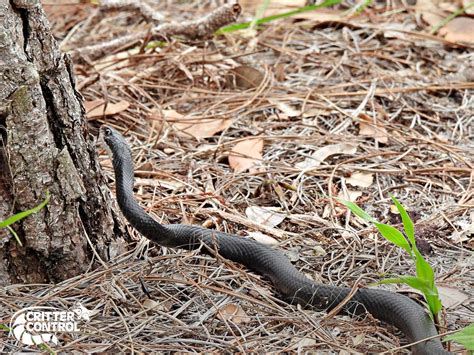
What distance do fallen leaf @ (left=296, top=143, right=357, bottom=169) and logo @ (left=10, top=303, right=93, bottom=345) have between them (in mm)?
1774

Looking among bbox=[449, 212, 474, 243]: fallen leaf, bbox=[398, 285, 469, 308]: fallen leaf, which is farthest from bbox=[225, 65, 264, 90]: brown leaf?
bbox=[398, 285, 469, 308]: fallen leaf

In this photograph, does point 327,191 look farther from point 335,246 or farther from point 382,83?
point 382,83

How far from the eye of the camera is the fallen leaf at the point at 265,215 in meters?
3.75

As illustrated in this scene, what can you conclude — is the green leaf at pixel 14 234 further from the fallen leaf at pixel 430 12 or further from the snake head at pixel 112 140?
the fallen leaf at pixel 430 12

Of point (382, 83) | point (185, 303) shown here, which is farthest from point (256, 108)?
point (185, 303)

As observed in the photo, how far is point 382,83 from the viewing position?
518cm

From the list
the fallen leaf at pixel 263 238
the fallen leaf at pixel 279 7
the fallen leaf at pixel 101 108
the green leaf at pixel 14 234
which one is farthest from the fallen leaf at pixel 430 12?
the green leaf at pixel 14 234

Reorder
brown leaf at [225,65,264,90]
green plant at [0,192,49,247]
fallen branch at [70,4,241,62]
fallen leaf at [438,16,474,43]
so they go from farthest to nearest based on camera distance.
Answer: fallen leaf at [438,16,474,43]
fallen branch at [70,4,241,62]
brown leaf at [225,65,264,90]
green plant at [0,192,49,247]

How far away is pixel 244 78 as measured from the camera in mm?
5172

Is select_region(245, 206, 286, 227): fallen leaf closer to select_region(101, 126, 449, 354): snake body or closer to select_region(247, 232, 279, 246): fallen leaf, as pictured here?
select_region(247, 232, 279, 246): fallen leaf

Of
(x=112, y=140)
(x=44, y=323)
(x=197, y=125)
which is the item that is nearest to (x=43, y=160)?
(x=44, y=323)

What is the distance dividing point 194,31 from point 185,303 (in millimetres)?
2975

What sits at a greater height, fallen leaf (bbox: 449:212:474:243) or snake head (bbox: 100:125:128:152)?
snake head (bbox: 100:125:128:152)

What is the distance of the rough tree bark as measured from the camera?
281cm
